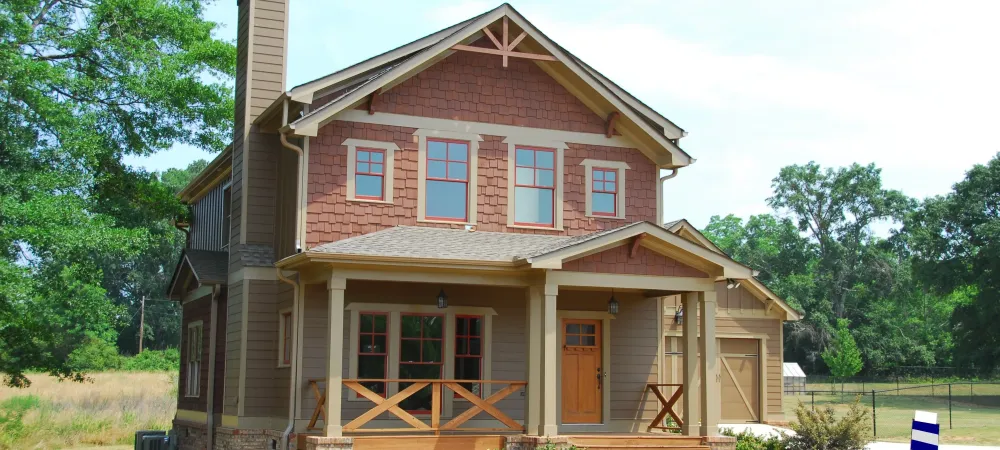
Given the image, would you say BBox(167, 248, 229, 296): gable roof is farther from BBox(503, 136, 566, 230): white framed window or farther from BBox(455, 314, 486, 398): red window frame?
BBox(503, 136, 566, 230): white framed window

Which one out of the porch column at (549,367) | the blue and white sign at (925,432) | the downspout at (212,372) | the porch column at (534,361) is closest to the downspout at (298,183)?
the downspout at (212,372)

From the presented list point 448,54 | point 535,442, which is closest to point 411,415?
point 535,442

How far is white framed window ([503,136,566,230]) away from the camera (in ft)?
63.6

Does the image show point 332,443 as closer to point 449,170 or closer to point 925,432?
point 449,170

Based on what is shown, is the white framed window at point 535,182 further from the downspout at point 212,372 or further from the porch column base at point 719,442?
the downspout at point 212,372

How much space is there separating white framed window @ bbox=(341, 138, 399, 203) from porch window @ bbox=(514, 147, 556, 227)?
240 centimetres

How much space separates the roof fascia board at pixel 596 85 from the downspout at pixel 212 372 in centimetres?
761

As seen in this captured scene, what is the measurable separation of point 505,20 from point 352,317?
590 centimetres

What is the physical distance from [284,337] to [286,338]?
3.7 inches

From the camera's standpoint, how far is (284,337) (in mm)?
18641

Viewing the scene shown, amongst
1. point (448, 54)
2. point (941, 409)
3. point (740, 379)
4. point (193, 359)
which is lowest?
point (941, 409)

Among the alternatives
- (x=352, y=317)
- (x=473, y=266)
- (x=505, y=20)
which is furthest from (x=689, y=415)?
(x=505, y=20)

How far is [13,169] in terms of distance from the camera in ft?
76.8

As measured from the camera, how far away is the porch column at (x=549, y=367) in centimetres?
1664
